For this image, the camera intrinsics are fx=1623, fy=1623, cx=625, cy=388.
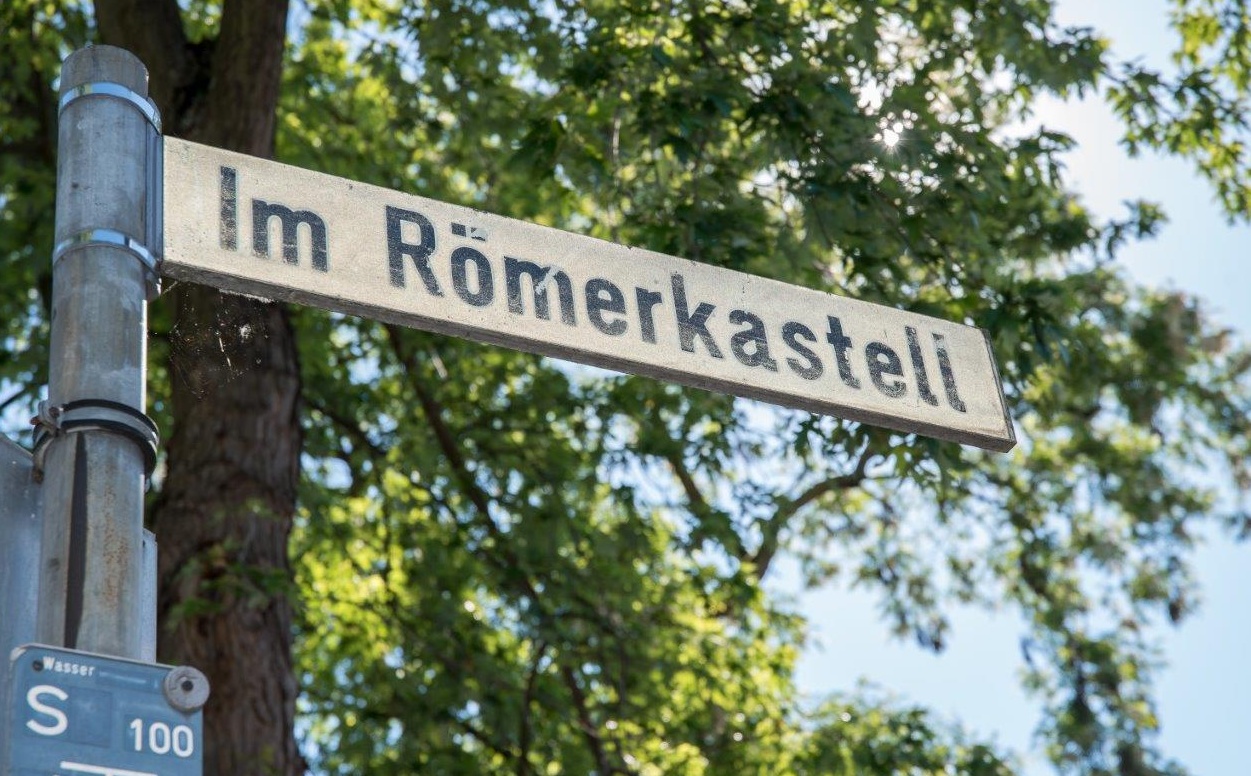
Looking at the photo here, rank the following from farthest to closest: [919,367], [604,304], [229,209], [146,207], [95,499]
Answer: [919,367] → [604,304] → [229,209] → [146,207] → [95,499]

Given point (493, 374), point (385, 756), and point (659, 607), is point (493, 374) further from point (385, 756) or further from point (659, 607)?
point (385, 756)

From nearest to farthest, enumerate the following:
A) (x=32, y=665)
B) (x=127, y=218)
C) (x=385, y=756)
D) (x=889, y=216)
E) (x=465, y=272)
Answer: (x=32, y=665), (x=127, y=218), (x=465, y=272), (x=889, y=216), (x=385, y=756)

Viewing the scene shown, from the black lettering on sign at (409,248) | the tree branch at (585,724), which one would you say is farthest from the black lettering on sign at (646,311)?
the tree branch at (585,724)

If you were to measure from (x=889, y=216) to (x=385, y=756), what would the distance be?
458cm

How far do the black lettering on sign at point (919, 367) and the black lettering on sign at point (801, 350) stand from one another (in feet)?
0.68

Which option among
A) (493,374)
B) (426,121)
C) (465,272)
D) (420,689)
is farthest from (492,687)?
(465,272)

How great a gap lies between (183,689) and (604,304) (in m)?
1.05

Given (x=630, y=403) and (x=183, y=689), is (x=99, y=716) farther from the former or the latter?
(x=630, y=403)

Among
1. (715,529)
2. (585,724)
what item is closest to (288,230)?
(715,529)

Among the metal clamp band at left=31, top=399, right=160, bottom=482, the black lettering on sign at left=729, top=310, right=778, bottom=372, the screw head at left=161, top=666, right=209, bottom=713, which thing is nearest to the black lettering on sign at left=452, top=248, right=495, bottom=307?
the black lettering on sign at left=729, top=310, right=778, bottom=372

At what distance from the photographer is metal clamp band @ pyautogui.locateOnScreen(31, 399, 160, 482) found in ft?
6.94

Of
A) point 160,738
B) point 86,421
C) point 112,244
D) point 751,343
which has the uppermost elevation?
point 751,343

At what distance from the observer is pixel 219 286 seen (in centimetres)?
242

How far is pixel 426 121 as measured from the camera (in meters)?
9.73
